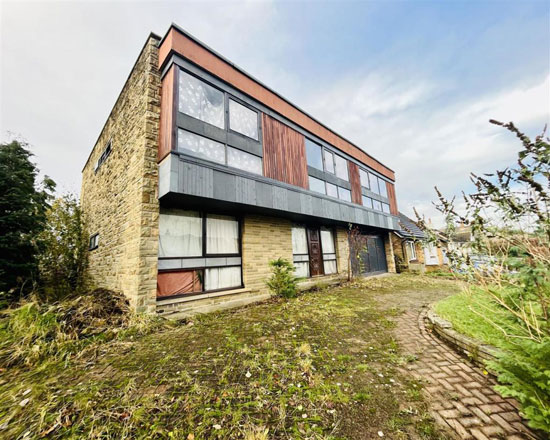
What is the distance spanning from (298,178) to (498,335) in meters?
6.79

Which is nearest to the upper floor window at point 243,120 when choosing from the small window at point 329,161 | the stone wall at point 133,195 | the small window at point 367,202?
the stone wall at point 133,195

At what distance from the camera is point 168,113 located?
17.5 feet

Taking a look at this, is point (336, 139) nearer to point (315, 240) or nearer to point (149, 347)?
point (315, 240)

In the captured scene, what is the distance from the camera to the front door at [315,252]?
31.3 ft

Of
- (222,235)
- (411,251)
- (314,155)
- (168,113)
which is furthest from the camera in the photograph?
(411,251)

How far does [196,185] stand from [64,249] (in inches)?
319

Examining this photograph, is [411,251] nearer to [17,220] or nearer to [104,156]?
[104,156]

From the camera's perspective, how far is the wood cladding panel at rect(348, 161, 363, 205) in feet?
39.2

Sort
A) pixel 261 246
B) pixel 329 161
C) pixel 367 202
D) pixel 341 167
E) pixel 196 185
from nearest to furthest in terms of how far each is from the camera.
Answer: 1. pixel 196 185
2. pixel 261 246
3. pixel 329 161
4. pixel 341 167
5. pixel 367 202

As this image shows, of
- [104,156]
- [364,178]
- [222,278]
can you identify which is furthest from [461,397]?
[364,178]

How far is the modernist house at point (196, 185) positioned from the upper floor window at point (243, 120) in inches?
1.5

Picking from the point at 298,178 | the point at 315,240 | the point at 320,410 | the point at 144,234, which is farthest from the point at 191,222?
the point at 315,240

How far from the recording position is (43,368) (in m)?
2.94

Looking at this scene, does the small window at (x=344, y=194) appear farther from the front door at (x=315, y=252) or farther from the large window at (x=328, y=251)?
the front door at (x=315, y=252)
